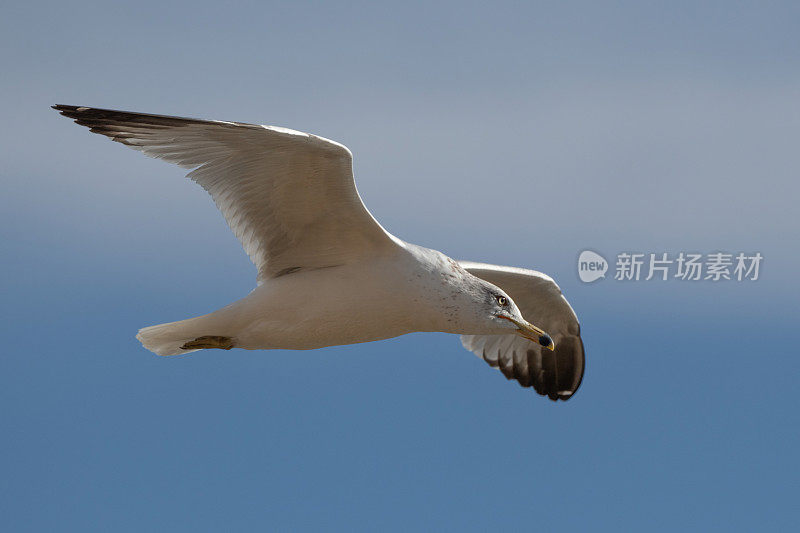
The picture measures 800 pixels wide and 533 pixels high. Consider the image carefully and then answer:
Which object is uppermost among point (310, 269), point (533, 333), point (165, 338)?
point (310, 269)

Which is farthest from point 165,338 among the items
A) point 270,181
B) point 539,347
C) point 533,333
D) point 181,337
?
point 539,347

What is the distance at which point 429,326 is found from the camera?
807 centimetres

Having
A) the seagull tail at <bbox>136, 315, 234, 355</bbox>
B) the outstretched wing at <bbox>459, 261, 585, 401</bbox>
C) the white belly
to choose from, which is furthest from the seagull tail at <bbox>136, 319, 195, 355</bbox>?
the outstretched wing at <bbox>459, 261, 585, 401</bbox>

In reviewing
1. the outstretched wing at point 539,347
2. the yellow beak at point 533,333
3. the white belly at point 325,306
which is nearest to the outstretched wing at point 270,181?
the white belly at point 325,306

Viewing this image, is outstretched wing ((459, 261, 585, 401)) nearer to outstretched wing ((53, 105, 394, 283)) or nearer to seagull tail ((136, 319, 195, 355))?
outstretched wing ((53, 105, 394, 283))

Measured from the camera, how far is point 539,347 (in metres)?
10.6

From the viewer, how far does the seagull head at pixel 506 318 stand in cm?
805

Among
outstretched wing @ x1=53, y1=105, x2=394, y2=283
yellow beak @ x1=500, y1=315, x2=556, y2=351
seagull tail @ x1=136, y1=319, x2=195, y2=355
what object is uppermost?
outstretched wing @ x1=53, y1=105, x2=394, y2=283

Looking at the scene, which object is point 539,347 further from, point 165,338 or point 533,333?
point 165,338

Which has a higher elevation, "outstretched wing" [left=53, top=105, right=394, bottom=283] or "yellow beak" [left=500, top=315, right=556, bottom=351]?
"outstretched wing" [left=53, top=105, right=394, bottom=283]

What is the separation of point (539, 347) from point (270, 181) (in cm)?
384

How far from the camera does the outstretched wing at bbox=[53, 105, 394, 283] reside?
7277mm

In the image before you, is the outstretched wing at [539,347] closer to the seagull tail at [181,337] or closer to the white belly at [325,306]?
the white belly at [325,306]

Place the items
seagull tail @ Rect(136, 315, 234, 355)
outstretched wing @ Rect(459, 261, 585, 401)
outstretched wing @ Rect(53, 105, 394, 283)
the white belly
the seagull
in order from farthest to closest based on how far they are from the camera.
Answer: outstretched wing @ Rect(459, 261, 585, 401), seagull tail @ Rect(136, 315, 234, 355), the white belly, the seagull, outstretched wing @ Rect(53, 105, 394, 283)
